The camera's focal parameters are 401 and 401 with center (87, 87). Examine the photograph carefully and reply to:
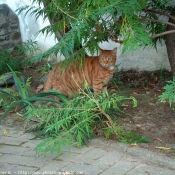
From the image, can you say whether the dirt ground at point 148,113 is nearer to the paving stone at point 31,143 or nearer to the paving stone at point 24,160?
the paving stone at point 31,143

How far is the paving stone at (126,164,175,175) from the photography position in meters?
3.64

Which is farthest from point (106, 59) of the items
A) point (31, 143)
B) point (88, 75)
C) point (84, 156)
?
point (84, 156)

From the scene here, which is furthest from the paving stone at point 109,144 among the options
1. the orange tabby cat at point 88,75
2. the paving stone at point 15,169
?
the orange tabby cat at point 88,75

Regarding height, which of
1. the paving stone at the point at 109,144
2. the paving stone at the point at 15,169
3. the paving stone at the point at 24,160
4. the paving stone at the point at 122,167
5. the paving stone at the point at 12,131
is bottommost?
the paving stone at the point at 122,167

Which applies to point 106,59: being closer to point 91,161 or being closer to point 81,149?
point 81,149

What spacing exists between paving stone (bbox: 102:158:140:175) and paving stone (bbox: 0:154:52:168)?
2.08ft

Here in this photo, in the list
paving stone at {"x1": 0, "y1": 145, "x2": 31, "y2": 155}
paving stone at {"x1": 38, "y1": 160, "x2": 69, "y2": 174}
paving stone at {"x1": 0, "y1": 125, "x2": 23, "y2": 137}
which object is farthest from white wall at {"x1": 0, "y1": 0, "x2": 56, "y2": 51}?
paving stone at {"x1": 38, "y1": 160, "x2": 69, "y2": 174}

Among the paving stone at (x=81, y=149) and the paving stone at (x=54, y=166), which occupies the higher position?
the paving stone at (x=81, y=149)

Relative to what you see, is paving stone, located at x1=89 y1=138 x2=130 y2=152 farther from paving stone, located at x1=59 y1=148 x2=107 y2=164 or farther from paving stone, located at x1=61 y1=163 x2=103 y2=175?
paving stone, located at x1=61 y1=163 x2=103 y2=175

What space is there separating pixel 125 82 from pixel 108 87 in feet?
1.01

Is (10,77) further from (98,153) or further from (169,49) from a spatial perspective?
(98,153)

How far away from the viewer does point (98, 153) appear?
4086 millimetres

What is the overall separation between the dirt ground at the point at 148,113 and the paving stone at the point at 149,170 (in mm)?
269

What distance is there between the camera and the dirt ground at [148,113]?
429cm
